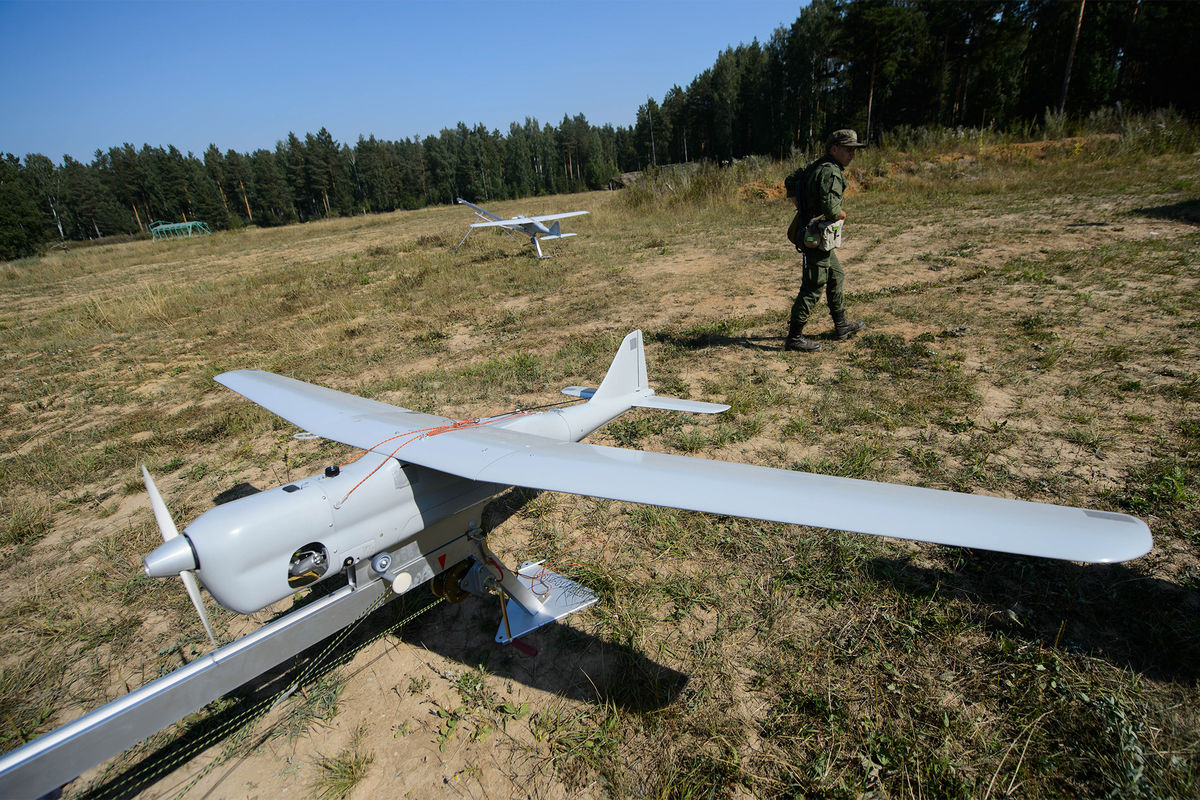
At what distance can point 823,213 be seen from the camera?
6.34 meters

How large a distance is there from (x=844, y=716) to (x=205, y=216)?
282ft

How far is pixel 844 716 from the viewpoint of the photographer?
8.44ft

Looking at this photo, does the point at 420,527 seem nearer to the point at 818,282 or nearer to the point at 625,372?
the point at 625,372

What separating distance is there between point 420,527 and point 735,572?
2.23 m

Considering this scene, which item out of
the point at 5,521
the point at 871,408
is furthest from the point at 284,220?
the point at 871,408

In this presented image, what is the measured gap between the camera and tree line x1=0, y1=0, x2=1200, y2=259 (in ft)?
104

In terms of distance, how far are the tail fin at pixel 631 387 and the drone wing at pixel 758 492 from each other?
1.45 meters

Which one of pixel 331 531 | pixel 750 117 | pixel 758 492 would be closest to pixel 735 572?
pixel 758 492

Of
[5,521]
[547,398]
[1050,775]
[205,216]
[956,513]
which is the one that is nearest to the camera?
[956,513]

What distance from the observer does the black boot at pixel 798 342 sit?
22.7ft

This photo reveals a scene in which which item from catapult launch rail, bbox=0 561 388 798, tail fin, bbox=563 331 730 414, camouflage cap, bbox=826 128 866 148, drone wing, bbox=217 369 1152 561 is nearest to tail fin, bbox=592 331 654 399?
tail fin, bbox=563 331 730 414

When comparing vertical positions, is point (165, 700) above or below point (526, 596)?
above

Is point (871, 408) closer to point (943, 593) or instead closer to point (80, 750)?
point (943, 593)

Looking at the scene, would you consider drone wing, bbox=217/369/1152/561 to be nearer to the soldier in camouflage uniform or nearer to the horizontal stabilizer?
the horizontal stabilizer
